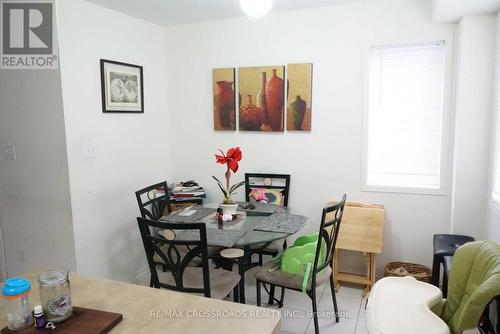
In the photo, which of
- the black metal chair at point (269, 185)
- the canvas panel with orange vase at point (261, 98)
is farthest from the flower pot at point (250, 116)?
the black metal chair at point (269, 185)

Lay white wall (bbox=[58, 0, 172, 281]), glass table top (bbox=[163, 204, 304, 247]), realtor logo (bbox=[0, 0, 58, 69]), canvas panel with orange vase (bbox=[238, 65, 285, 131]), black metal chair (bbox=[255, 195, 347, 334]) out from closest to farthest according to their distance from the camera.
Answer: glass table top (bbox=[163, 204, 304, 247]) < black metal chair (bbox=[255, 195, 347, 334]) < realtor logo (bbox=[0, 0, 58, 69]) < white wall (bbox=[58, 0, 172, 281]) < canvas panel with orange vase (bbox=[238, 65, 285, 131])

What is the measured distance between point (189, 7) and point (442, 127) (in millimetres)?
2343

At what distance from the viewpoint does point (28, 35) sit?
8.95 ft

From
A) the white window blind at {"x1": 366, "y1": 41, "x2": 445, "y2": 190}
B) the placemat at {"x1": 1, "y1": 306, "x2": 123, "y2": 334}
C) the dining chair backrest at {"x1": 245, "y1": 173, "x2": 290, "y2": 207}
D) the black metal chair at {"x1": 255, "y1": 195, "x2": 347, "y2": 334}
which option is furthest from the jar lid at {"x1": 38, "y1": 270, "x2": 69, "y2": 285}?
the white window blind at {"x1": 366, "y1": 41, "x2": 445, "y2": 190}

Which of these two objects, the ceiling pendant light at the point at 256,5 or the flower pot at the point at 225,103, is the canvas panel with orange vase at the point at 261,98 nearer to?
the flower pot at the point at 225,103

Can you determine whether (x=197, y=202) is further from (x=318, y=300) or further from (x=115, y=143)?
(x=318, y=300)

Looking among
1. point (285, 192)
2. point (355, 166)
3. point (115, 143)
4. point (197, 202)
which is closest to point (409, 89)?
point (355, 166)

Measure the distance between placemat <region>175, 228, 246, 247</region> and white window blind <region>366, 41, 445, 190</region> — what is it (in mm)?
1505

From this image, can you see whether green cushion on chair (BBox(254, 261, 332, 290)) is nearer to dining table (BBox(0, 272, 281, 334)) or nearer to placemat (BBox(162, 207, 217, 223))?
placemat (BBox(162, 207, 217, 223))

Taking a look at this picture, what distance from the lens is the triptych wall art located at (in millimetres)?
3340

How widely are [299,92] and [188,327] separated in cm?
260

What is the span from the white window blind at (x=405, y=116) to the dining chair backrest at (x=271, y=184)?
742 millimetres

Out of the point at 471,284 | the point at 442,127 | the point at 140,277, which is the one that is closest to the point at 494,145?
the point at 442,127

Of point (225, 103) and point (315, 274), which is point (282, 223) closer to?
point (315, 274)
